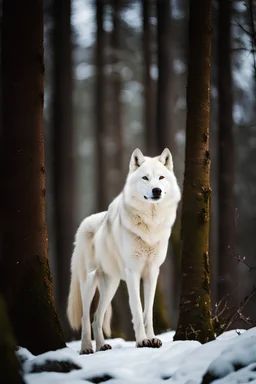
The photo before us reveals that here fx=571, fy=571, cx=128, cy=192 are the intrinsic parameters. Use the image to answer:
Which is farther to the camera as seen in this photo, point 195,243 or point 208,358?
point 195,243

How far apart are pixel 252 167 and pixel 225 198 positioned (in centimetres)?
670

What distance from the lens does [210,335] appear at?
5.73 m

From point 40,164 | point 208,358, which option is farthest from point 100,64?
point 208,358

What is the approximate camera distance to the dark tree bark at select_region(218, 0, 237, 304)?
35.1ft

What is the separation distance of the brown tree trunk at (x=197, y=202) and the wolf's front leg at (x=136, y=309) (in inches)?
14.3

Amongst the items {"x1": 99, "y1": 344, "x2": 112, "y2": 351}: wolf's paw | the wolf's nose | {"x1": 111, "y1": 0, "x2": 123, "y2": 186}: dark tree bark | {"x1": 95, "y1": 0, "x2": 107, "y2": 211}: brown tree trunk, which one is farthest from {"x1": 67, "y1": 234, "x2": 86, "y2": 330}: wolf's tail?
{"x1": 111, "y1": 0, "x2": 123, "y2": 186}: dark tree bark

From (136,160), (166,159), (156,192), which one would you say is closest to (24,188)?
(156,192)

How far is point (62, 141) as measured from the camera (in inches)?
456

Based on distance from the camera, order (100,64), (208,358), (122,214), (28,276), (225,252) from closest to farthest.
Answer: (208,358) → (28,276) → (122,214) → (225,252) → (100,64)

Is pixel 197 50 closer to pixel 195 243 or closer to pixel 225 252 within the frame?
pixel 195 243

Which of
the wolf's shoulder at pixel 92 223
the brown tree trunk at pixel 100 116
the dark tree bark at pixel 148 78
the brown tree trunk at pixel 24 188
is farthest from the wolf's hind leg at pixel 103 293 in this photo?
the dark tree bark at pixel 148 78

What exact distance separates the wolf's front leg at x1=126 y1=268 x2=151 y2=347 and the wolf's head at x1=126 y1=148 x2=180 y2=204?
32.5 inches

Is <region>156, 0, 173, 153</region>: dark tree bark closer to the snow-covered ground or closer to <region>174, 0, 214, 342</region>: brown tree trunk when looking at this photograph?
<region>174, 0, 214, 342</region>: brown tree trunk

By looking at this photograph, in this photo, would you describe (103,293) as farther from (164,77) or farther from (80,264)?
(164,77)
